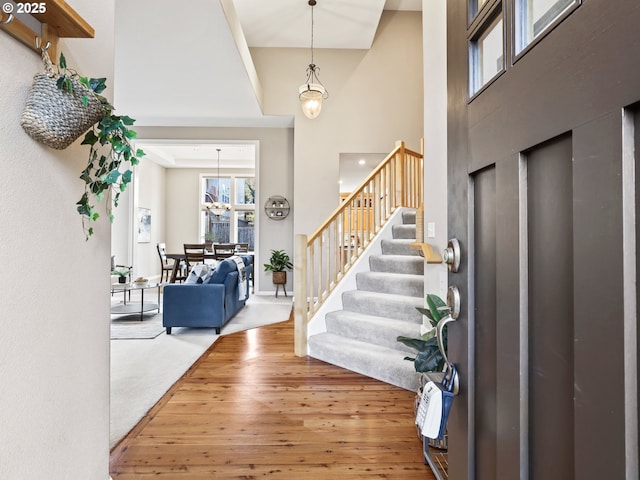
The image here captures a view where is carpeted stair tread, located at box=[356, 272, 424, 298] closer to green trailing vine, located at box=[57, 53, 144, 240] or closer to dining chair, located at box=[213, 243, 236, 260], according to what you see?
green trailing vine, located at box=[57, 53, 144, 240]

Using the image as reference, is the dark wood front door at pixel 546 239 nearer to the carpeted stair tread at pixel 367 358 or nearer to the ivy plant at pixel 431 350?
Result: the ivy plant at pixel 431 350

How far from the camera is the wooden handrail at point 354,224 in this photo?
131 inches

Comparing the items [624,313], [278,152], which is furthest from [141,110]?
[624,313]

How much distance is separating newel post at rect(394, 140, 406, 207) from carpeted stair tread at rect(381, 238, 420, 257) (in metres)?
0.72

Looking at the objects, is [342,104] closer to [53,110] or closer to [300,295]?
[300,295]

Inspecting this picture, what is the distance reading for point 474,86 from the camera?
838 mm

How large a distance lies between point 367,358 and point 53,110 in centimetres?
261

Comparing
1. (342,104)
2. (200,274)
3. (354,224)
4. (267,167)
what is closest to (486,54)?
(354,224)

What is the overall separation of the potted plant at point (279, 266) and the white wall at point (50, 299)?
5.24 metres

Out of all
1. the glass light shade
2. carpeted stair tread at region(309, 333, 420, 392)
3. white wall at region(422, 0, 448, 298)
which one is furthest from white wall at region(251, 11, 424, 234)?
white wall at region(422, 0, 448, 298)

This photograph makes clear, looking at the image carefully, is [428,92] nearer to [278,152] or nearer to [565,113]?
[565,113]

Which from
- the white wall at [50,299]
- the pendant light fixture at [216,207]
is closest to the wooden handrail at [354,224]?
the white wall at [50,299]

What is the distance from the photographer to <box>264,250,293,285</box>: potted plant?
6.68 metres

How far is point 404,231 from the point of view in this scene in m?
4.23
